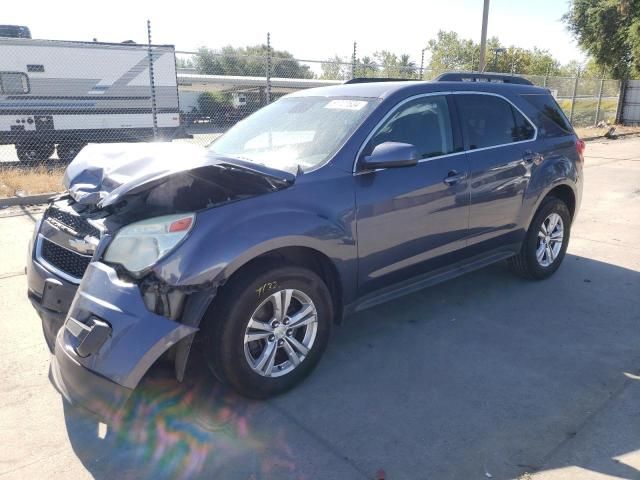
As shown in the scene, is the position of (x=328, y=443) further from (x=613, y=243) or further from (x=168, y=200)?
(x=613, y=243)

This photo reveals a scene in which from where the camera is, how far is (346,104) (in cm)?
384

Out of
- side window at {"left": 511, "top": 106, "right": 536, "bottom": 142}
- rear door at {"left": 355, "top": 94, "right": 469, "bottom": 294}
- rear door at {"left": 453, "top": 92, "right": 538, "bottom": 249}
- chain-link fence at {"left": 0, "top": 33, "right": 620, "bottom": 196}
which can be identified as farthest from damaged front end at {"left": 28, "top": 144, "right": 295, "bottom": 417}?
chain-link fence at {"left": 0, "top": 33, "right": 620, "bottom": 196}

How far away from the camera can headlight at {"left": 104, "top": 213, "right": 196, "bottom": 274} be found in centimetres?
269

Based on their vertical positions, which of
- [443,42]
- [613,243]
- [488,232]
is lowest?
[613,243]

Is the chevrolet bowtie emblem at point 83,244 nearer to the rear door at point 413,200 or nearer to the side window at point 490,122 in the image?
the rear door at point 413,200

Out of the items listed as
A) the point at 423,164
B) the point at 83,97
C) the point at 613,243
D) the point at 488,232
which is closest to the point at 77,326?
the point at 423,164

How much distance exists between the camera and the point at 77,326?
265 centimetres

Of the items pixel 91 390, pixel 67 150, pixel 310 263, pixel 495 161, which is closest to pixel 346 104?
pixel 310 263

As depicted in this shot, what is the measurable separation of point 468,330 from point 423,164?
1.35m

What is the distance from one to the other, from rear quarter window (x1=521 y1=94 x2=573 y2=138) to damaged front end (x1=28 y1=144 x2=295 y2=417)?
2.89m

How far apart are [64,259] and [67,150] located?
486 inches

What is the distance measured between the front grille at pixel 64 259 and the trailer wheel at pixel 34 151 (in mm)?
11603

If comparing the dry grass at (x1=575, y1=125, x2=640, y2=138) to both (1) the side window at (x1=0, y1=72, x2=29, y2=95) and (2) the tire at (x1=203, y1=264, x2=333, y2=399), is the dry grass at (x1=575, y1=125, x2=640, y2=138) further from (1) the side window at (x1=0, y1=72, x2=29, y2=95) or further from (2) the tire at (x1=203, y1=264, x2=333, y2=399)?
(2) the tire at (x1=203, y1=264, x2=333, y2=399)

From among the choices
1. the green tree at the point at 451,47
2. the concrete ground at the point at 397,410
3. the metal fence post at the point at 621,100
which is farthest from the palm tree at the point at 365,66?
the green tree at the point at 451,47
